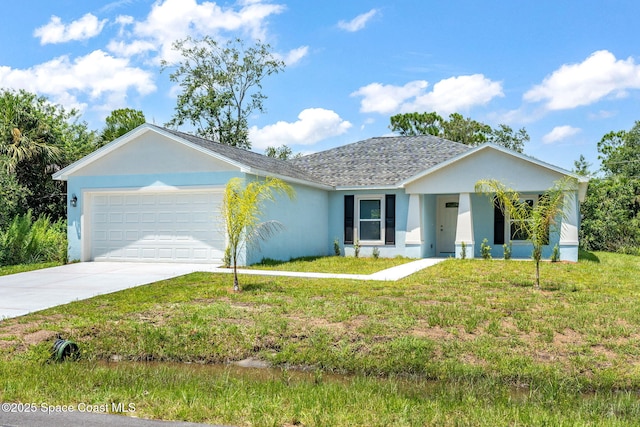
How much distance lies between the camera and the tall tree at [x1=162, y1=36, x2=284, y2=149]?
3738 cm

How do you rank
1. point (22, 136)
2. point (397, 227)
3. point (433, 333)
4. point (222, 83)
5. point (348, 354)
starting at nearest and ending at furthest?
point (348, 354) → point (433, 333) → point (397, 227) → point (22, 136) → point (222, 83)

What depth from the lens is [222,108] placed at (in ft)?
123

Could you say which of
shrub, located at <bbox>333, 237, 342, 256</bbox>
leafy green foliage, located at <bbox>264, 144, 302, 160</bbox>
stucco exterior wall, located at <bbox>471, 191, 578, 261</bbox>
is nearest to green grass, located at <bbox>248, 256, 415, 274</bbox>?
shrub, located at <bbox>333, 237, 342, 256</bbox>

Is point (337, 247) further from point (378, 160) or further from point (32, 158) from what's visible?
point (32, 158)

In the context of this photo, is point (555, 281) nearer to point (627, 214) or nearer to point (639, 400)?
point (639, 400)

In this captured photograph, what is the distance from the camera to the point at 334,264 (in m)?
16.7

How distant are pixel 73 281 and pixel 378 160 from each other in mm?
13415

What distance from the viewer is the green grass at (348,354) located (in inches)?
197

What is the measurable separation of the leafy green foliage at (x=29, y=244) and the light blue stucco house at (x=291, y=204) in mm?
534

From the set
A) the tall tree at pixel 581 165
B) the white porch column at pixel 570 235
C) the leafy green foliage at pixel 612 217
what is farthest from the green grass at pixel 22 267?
the tall tree at pixel 581 165

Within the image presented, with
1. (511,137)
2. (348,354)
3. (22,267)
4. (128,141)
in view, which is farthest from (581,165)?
(348,354)

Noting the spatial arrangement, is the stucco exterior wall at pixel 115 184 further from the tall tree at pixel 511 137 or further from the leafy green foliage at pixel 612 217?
the tall tree at pixel 511 137

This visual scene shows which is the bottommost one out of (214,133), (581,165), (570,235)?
(570,235)

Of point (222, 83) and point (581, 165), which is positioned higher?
point (222, 83)
